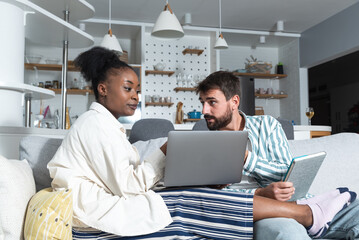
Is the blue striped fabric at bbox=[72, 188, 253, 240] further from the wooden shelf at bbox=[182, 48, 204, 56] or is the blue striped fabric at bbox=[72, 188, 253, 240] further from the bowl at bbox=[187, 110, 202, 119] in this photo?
the wooden shelf at bbox=[182, 48, 204, 56]

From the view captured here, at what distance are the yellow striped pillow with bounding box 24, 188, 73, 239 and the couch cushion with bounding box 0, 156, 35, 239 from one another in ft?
0.12

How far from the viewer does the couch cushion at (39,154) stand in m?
1.70

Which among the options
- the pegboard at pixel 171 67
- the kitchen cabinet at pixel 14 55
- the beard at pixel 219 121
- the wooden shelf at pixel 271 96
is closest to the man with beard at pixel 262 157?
the beard at pixel 219 121

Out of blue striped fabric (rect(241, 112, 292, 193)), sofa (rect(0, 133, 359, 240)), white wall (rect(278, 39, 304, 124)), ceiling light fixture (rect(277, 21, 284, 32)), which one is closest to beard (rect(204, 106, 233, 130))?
blue striped fabric (rect(241, 112, 292, 193))

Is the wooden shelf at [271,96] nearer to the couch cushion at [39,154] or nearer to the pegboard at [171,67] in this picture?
the pegboard at [171,67]

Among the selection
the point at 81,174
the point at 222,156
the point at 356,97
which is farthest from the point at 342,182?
the point at 356,97

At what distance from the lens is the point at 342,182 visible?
2031mm

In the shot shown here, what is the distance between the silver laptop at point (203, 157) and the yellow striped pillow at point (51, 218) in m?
0.37

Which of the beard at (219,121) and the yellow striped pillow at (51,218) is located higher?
the beard at (219,121)

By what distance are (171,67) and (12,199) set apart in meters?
5.20

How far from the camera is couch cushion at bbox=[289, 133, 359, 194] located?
202 cm

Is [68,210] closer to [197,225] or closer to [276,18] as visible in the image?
[197,225]

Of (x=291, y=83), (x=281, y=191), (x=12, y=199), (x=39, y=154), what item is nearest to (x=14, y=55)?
(x=39, y=154)

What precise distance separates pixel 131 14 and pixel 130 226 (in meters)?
4.86
